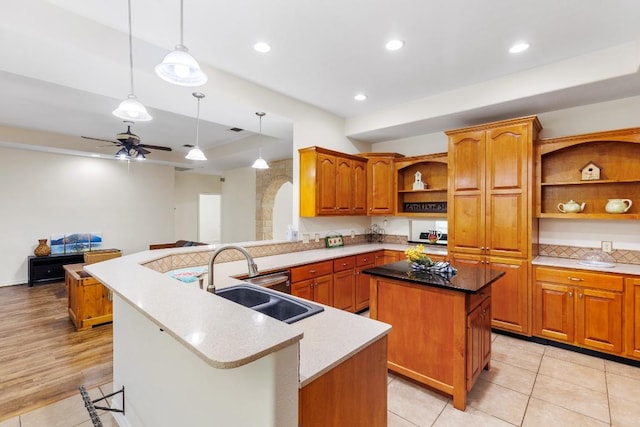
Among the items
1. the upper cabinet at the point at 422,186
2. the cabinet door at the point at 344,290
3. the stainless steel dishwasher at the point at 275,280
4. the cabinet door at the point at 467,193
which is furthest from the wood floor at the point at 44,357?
the upper cabinet at the point at 422,186

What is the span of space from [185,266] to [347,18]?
8.87 feet

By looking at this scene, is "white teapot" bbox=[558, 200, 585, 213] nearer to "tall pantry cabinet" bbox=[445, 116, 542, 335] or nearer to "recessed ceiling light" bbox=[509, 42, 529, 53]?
"tall pantry cabinet" bbox=[445, 116, 542, 335]

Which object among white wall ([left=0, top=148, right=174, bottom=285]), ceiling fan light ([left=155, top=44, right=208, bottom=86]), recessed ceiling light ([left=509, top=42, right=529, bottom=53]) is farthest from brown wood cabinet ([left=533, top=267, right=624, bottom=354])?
white wall ([left=0, top=148, right=174, bottom=285])

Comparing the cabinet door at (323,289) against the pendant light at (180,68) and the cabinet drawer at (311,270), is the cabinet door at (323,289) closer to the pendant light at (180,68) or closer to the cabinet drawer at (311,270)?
the cabinet drawer at (311,270)

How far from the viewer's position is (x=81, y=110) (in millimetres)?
4375

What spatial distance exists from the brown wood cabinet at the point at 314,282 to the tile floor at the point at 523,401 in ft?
4.21

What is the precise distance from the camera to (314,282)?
346cm

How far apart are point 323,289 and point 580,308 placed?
8.68 ft

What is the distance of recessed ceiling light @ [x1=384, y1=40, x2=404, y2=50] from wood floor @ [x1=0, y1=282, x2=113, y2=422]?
3.88 metres

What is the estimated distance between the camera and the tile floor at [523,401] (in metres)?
2.04

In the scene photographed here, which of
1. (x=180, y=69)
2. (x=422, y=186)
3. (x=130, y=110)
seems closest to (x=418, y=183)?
(x=422, y=186)

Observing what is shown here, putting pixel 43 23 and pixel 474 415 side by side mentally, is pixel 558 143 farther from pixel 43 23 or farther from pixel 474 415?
pixel 43 23

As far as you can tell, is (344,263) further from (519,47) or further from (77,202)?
(77,202)

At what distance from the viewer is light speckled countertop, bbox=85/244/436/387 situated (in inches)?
33.0
